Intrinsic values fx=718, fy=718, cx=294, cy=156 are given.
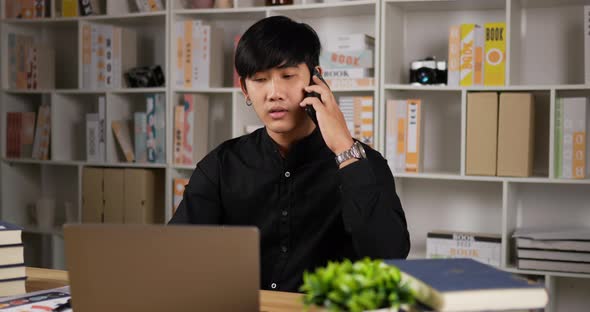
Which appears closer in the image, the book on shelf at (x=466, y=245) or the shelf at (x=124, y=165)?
the book on shelf at (x=466, y=245)

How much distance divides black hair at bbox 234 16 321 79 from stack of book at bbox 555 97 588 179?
1.53 metres

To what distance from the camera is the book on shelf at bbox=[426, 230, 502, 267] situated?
316cm

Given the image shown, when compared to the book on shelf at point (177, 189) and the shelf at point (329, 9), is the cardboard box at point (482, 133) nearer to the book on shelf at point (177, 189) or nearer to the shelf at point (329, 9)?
the shelf at point (329, 9)

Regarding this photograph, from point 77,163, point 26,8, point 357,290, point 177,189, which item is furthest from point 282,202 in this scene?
point 26,8

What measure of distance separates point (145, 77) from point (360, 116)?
125cm

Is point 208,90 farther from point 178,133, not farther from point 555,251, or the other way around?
point 555,251

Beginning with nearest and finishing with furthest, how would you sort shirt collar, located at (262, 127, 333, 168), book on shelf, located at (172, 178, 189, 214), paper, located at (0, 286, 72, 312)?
paper, located at (0, 286, 72, 312) → shirt collar, located at (262, 127, 333, 168) → book on shelf, located at (172, 178, 189, 214)

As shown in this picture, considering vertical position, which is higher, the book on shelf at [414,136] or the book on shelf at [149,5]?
the book on shelf at [149,5]

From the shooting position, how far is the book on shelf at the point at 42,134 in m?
4.11

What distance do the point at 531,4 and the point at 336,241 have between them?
186 centimetres

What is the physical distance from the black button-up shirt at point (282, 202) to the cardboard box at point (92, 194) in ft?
6.51

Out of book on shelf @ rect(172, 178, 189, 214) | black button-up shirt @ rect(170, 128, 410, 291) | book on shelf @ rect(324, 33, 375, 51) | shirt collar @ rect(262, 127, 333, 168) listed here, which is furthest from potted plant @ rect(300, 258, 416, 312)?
book on shelf @ rect(172, 178, 189, 214)

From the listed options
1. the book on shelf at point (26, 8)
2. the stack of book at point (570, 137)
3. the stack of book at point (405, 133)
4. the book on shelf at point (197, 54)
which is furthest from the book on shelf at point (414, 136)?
the book on shelf at point (26, 8)

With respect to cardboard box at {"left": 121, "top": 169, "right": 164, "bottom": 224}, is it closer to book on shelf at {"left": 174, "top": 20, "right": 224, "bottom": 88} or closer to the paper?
book on shelf at {"left": 174, "top": 20, "right": 224, "bottom": 88}
